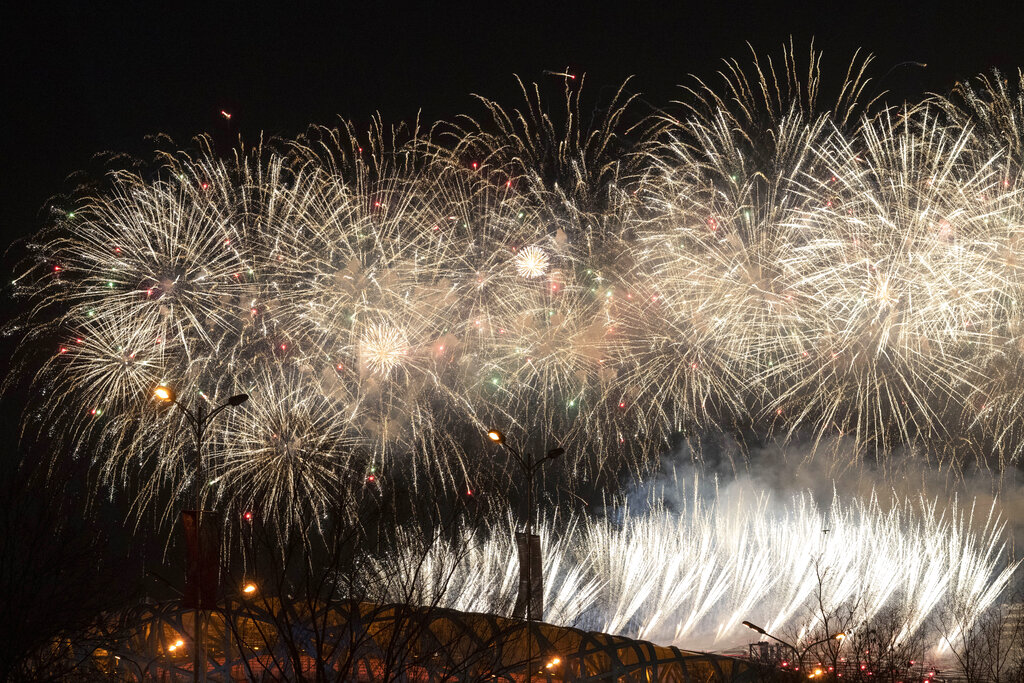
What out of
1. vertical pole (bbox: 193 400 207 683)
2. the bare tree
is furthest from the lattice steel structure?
the bare tree

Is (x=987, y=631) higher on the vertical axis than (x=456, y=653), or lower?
higher

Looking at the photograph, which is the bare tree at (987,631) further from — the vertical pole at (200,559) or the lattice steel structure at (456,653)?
the vertical pole at (200,559)

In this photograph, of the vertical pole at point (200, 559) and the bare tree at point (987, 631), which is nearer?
the vertical pole at point (200, 559)

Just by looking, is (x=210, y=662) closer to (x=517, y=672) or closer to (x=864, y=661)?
(x=517, y=672)

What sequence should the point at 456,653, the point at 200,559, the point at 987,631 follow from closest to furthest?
the point at 200,559 < the point at 456,653 < the point at 987,631

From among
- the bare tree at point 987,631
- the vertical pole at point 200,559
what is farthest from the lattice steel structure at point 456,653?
the bare tree at point 987,631

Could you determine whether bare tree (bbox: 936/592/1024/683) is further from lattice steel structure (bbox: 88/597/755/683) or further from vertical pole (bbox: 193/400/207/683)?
vertical pole (bbox: 193/400/207/683)

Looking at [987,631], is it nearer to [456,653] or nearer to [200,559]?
[456,653]

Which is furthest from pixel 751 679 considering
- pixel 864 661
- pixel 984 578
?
pixel 984 578

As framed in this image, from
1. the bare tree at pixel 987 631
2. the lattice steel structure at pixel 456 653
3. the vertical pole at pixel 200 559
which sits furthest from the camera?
the bare tree at pixel 987 631

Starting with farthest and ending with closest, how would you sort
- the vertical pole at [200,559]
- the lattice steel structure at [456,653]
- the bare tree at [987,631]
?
the bare tree at [987,631], the lattice steel structure at [456,653], the vertical pole at [200,559]

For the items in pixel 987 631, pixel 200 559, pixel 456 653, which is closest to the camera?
pixel 200 559

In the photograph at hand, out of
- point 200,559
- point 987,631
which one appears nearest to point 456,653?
point 200,559
